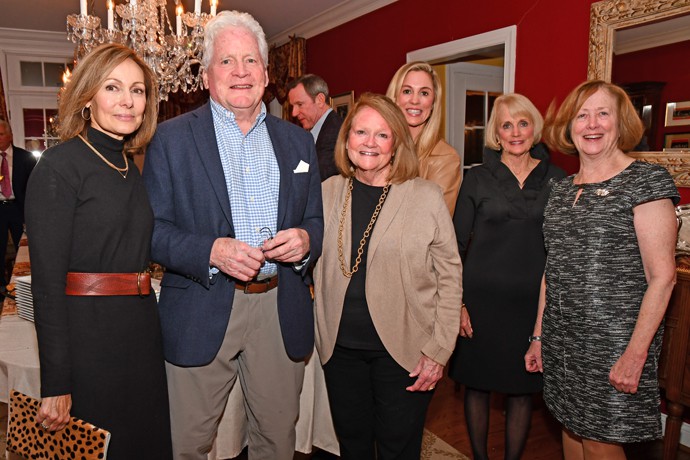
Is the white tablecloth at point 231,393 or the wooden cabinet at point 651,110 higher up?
the wooden cabinet at point 651,110

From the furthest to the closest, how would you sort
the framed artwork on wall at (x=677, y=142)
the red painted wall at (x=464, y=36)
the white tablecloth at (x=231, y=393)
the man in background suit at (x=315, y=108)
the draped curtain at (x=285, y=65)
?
the draped curtain at (x=285, y=65)
the man in background suit at (x=315, y=108)
the red painted wall at (x=464, y=36)
the framed artwork on wall at (x=677, y=142)
the white tablecloth at (x=231, y=393)

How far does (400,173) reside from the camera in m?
1.86

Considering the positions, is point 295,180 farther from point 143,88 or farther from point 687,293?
point 687,293

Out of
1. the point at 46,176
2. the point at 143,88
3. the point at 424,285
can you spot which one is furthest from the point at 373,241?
the point at 46,176

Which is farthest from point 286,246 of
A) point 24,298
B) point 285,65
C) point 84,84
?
point 285,65

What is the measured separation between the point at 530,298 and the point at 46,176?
1897 mm

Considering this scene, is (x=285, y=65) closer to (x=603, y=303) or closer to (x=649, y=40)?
(x=649, y=40)

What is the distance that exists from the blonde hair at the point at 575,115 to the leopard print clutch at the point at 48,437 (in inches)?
75.2

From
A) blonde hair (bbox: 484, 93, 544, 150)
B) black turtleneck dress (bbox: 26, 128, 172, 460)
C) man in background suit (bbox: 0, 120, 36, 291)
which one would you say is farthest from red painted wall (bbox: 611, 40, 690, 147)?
man in background suit (bbox: 0, 120, 36, 291)

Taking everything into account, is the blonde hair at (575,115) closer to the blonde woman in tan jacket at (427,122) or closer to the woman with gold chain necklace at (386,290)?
the blonde woman in tan jacket at (427,122)

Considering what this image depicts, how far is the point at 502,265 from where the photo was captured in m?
2.21

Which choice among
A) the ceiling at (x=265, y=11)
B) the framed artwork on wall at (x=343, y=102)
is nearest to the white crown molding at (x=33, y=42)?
the ceiling at (x=265, y=11)

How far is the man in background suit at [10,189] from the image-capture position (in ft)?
18.1

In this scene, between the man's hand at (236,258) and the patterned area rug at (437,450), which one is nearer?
the man's hand at (236,258)
